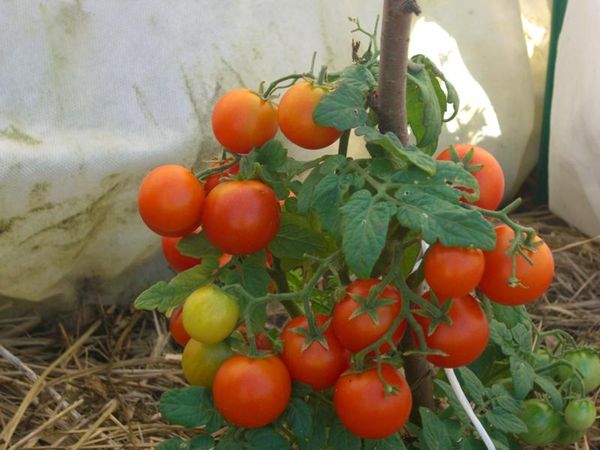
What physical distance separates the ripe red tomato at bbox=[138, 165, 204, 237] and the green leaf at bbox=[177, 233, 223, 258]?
0.04 m

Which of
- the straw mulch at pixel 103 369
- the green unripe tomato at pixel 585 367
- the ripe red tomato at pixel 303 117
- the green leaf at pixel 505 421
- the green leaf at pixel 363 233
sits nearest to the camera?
the green leaf at pixel 363 233

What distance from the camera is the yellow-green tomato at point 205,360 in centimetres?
94

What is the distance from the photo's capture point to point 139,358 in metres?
1.52

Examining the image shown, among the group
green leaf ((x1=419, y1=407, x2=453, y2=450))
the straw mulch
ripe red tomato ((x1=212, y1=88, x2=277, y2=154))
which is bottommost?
the straw mulch

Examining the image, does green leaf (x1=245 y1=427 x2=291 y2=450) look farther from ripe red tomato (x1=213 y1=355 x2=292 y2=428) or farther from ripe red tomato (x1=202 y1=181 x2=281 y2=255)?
ripe red tomato (x1=202 y1=181 x2=281 y2=255)

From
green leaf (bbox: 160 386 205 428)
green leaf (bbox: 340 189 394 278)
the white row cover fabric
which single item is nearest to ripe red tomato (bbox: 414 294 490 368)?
green leaf (bbox: 340 189 394 278)

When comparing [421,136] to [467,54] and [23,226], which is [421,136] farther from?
[467,54]

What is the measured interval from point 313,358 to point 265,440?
11 cm

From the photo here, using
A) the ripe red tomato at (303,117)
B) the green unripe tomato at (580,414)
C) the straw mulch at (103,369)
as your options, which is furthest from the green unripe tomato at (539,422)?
the ripe red tomato at (303,117)

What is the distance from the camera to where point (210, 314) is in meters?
0.87

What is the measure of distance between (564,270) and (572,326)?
196 millimetres

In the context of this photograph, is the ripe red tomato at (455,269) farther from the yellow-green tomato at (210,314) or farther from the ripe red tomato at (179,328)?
the ripe red tomato at (179,328)

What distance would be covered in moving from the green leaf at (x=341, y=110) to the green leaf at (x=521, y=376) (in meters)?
0.41

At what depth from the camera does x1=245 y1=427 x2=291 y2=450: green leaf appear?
0.91 meters
